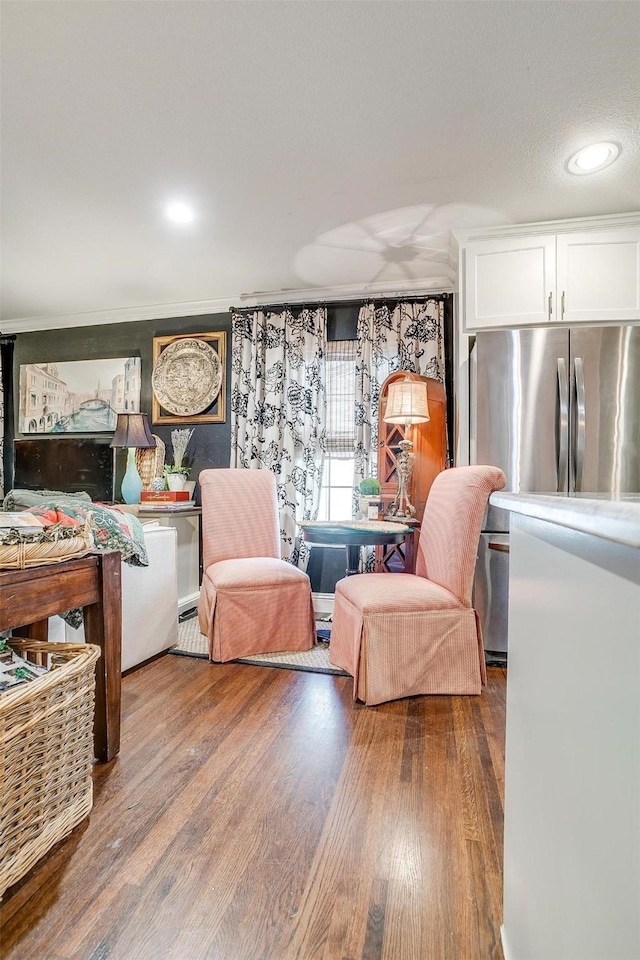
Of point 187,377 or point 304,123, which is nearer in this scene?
point 304,123

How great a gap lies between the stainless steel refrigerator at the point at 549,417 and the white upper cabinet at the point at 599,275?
0.13 m

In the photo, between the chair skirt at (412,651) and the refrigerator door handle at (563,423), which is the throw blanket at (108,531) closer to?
the chair skirt at (412,651)

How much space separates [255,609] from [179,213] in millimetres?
2318

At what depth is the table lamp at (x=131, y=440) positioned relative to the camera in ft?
12.5

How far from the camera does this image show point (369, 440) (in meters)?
3.67

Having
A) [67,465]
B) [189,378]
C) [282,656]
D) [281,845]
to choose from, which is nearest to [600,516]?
[281,845]

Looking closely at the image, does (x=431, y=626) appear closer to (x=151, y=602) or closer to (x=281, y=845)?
(x=281, y=845)

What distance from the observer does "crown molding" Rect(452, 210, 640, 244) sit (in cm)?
272

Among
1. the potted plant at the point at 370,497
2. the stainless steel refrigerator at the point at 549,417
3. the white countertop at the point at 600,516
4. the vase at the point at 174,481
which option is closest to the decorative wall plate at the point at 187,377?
the vase at the point at 174,481

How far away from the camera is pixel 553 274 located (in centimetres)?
279

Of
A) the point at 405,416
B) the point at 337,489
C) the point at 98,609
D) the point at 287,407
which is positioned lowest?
the point at 98,609

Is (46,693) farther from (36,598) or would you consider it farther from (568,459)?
(568,459)

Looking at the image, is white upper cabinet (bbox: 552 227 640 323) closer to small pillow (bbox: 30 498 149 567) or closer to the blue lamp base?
small pillow (bbox: 30 498 149 567)

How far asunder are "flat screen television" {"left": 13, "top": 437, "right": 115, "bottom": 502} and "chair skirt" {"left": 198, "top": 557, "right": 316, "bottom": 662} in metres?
2.09
